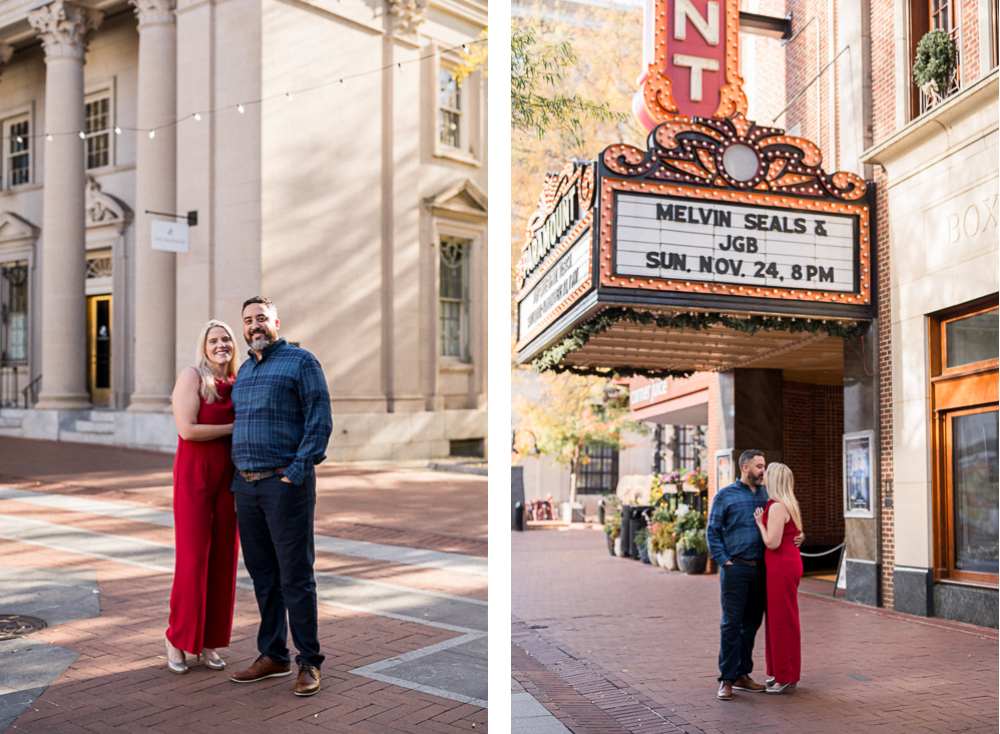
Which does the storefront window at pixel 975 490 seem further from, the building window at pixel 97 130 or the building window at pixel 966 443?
the building window at pixel 97 130

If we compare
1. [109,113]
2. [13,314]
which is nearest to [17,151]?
[13,314]

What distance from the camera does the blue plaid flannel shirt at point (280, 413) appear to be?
4.70 metres

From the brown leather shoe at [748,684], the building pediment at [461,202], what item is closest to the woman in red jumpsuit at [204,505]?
the brown leather shoe at [748,684]

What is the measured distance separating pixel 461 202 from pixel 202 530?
5.80 meters

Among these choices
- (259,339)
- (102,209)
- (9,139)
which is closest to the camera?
(259,339)

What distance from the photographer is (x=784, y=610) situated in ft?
19.9

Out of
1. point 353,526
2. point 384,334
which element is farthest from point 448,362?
point 353,526

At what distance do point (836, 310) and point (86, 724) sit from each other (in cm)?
881

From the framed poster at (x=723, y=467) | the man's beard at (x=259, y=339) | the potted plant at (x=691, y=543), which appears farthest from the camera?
the framed poster at (x=723, y=467)

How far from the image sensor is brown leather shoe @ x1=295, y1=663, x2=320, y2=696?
15.3ft

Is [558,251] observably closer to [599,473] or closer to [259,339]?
[259,339]

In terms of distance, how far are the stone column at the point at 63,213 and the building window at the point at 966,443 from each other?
817cm

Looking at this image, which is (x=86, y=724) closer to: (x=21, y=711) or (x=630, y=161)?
(x=21, y=711)

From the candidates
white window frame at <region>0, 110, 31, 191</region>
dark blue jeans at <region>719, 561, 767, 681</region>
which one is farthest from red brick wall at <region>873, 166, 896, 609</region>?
white window frame at <region>0, 110, 31, 191</region>
